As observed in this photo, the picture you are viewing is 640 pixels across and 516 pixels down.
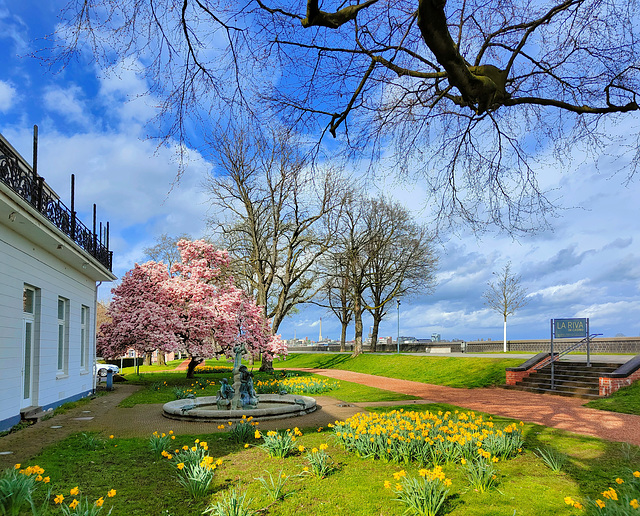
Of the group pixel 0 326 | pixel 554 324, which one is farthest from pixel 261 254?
pixel 0 326

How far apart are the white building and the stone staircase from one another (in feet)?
50.4

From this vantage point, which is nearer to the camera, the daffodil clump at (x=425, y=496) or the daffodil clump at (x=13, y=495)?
the daffodil clump at (x=13, y=495)

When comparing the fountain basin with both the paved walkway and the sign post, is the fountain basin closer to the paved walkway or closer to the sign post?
the paved walkway

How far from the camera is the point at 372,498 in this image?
5.00m

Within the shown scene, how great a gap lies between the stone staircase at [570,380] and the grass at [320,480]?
25.8 ft

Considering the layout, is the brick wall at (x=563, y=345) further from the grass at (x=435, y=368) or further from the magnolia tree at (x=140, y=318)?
the magnolia tree at (x=140, y=318)

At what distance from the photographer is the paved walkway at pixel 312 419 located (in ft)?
28.7

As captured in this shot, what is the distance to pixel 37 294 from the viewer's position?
1194 cm

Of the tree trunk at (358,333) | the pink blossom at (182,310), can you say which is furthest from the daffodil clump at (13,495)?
the tree trunk at (358,333)

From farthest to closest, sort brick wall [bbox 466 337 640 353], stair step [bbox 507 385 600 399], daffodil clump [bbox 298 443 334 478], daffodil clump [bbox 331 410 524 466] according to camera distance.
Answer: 1. brick wall [bbox 466 337 640 353]
2. stair step [bbox 507 385 600 399]
3. daffodil clump [bbox 331 410 524 466]
4. daffodil clump [bbox 298 443 334 478]

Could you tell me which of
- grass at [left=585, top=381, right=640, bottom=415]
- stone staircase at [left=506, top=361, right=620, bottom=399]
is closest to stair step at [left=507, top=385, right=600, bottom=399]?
stone staircase at [left=506, top=361, right=620, bottom=399]

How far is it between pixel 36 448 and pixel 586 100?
397 inches

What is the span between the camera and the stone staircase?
14.8 m

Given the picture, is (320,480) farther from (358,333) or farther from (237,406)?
(358,333)
